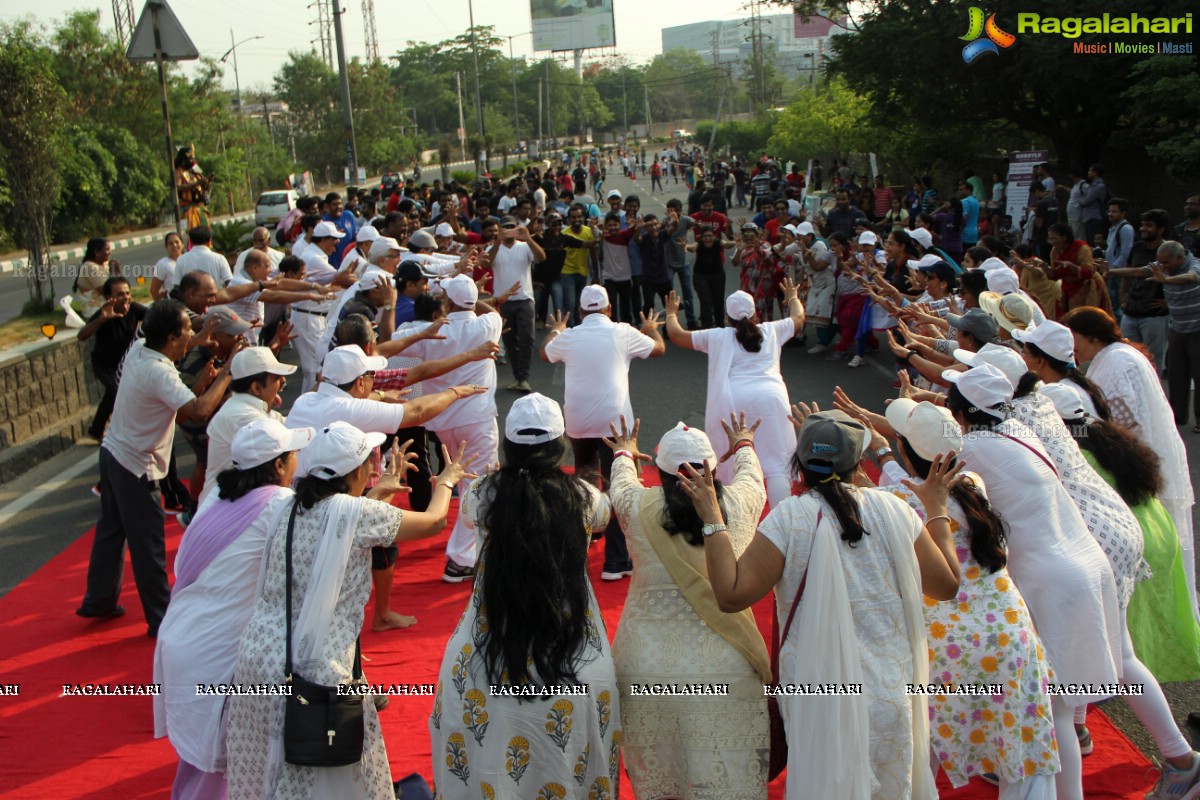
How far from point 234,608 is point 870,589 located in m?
2.05

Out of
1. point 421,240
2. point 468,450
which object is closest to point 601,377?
point 468,450

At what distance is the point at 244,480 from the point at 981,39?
1870 centimetres

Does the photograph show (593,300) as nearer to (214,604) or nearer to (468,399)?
(468,399)

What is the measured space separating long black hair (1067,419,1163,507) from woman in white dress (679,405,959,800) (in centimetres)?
163

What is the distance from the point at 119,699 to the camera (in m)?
5.16

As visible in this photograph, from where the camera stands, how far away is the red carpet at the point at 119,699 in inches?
172

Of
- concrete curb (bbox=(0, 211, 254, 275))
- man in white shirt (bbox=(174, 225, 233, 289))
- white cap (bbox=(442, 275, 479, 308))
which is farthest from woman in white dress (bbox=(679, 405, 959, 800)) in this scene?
concrete curb (bbox=(0, 211, 254, 275))

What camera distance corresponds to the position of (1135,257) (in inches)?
397

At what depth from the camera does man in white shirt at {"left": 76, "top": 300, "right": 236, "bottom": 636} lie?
545 centimetres

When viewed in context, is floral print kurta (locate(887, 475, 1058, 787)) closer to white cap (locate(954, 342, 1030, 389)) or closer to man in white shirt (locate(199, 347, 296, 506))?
white cap (locate(954, 342, 1030, 389))

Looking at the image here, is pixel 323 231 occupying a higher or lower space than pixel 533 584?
higher

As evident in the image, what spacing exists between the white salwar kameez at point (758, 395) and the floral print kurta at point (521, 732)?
3.01 m

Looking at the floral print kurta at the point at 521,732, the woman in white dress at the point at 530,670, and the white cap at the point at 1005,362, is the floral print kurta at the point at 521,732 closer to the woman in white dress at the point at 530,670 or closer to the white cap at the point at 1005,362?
the woman in white dress at the point at 530,670

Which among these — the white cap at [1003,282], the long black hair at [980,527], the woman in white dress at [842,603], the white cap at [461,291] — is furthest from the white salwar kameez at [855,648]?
the white cap at [1003,282]
